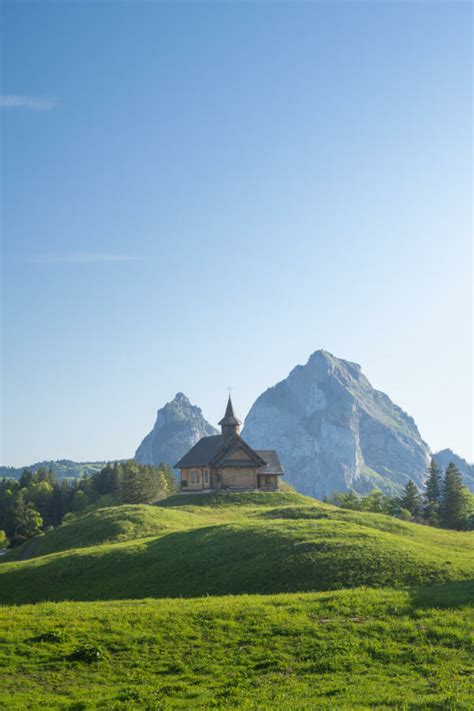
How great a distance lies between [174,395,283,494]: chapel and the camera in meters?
81.5

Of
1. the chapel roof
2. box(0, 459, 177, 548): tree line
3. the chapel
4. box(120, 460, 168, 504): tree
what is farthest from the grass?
box(0, 459, 177, 548): tree line

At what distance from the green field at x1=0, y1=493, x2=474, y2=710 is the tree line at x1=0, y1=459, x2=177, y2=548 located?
56791mm

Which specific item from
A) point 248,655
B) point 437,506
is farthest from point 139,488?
point 248,655

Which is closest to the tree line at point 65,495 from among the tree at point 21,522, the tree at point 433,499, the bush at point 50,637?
the tree at point 21,522

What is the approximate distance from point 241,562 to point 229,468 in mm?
45032

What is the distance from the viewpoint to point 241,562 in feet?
120

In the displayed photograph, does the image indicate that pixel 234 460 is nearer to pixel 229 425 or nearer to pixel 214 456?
pixel 214 456

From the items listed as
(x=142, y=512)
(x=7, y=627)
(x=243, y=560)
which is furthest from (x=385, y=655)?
(x=142, y=512)

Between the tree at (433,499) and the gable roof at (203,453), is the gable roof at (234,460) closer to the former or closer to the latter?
the gable roof at (203,453)

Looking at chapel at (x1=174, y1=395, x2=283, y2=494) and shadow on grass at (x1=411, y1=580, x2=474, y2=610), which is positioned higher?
chapel at (x1=174, y1=395, x2=283, y2=494)

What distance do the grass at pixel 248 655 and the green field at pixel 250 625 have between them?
57 millimetres

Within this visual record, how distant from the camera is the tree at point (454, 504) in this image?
85.3 meters

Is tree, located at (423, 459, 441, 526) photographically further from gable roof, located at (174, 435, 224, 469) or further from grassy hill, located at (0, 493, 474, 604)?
grassy hill, located at (0, 493, 474, 604)

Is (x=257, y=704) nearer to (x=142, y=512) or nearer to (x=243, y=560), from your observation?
(x=243, y=560)
